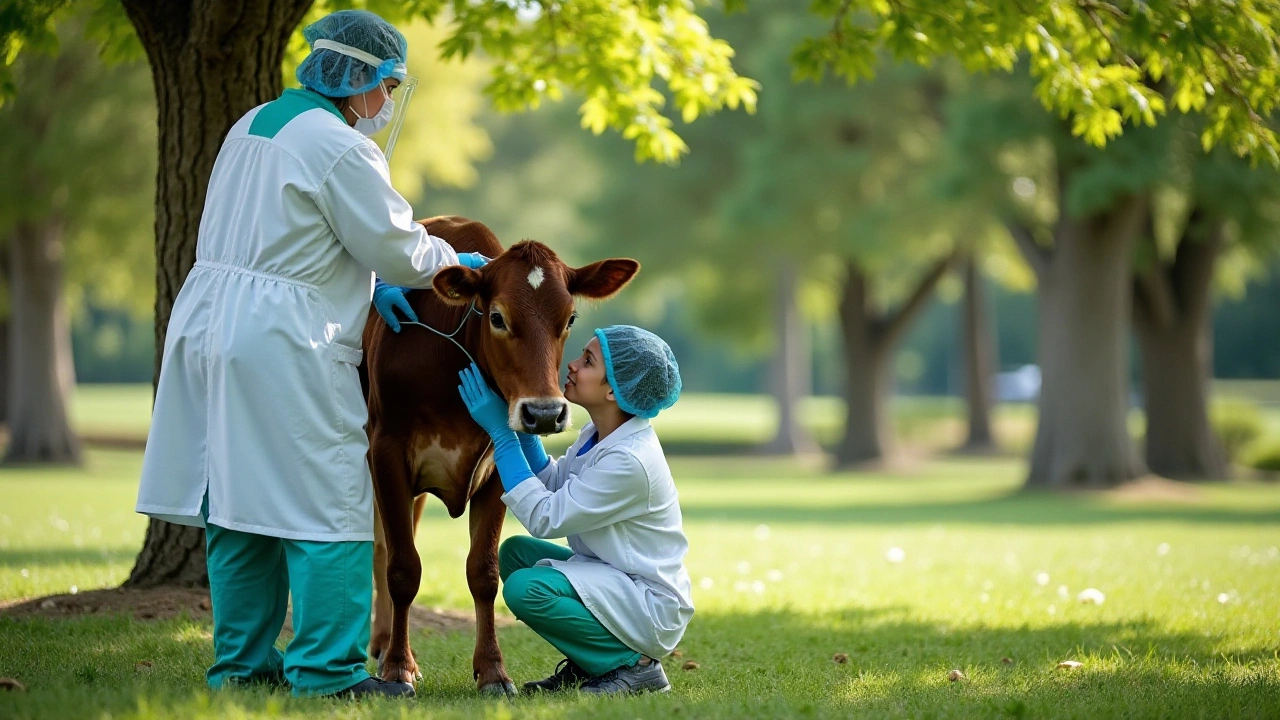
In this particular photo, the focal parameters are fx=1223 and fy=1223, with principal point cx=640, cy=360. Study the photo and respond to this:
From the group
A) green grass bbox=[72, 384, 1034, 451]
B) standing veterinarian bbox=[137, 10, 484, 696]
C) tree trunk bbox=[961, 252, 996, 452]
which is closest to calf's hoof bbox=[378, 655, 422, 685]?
standing veterinarian bbox=[137, 10, 484, 696]

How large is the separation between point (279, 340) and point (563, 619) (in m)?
1.54

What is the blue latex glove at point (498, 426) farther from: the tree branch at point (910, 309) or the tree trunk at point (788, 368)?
the tree trunk at point (788, 368)

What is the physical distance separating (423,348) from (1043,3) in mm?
4452

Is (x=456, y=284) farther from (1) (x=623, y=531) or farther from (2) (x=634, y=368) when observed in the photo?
(1) (x=623, y=531)

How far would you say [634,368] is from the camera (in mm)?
4992

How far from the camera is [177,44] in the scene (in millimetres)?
7086

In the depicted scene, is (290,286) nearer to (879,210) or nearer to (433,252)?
(433,252)

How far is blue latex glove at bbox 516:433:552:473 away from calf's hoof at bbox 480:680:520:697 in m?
0.90

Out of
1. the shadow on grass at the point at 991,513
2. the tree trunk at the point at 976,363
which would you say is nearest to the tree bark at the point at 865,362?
the tree trunk at the point at 976,363

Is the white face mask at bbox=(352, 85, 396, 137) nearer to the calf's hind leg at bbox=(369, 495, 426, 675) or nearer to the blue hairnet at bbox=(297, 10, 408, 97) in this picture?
the blue hairnet at bbox=(297, 10, 408, 97)

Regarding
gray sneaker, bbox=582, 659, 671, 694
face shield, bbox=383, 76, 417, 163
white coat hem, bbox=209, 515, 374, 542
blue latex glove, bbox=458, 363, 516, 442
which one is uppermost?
face shield, bbox=383, 76, 417, 163

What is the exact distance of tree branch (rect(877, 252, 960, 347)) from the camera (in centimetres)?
2961

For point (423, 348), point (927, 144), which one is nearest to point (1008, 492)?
point (927, 144)

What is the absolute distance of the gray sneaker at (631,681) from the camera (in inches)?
196
